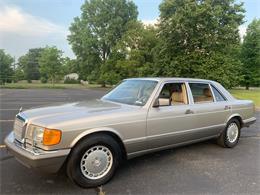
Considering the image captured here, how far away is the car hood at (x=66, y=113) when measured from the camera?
337cm

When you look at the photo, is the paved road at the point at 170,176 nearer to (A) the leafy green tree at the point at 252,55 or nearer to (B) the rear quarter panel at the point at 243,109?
(B) the rear quarter panel at the point at 243,109

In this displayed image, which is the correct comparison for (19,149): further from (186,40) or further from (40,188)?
(186,40)

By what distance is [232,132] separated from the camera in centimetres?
567

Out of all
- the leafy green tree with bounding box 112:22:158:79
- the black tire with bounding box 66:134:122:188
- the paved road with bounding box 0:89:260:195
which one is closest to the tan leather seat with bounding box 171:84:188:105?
the paved road with bounding box 0:89:260:195

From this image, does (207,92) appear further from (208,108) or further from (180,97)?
(180,97)

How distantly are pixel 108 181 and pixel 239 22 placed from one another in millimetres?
29625

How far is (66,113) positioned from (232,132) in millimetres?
3921

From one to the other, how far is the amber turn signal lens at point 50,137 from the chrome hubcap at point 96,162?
503 mm

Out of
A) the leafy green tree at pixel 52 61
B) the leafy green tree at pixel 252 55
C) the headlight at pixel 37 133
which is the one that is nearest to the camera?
the headlight at pixel 37 133

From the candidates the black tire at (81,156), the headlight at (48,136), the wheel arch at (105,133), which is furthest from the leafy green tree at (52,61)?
the headlight at (48,136)

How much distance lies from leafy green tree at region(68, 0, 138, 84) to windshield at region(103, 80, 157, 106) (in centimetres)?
3745

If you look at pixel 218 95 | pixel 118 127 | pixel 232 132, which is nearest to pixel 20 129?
pixel 118 127

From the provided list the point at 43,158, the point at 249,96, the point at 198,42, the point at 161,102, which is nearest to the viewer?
the point at 43,158

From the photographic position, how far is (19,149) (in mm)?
3443
